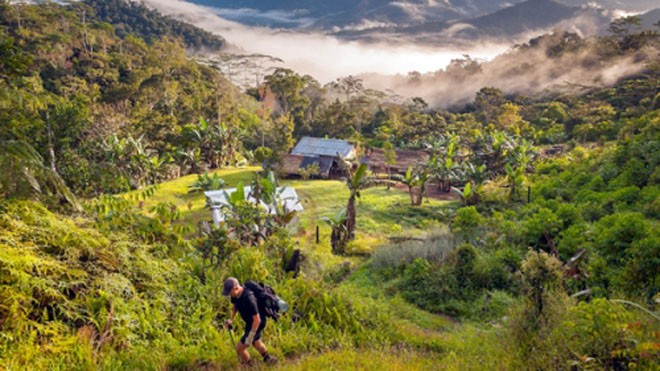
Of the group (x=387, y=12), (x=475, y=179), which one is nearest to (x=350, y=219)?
(x=475, y=179)

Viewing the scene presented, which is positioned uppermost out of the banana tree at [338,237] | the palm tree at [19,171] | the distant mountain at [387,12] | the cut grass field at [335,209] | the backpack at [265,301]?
the distant mountain at [387,12]

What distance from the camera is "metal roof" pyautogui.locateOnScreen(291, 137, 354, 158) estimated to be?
1088 inches

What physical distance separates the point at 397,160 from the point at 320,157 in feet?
16.1

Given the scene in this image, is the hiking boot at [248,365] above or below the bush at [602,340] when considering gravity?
below

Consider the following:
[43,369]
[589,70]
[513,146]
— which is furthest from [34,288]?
[589,70]

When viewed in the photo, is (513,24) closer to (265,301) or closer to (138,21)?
(138,21)

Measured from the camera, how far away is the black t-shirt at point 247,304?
15.1ft

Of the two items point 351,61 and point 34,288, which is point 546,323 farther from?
point 351,61

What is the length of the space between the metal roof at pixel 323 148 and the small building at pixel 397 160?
1.36m

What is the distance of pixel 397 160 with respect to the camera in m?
27.8

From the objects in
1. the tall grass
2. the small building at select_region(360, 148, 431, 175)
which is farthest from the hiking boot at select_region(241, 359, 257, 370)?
the small building at select_region(360, 148, 431, 175)

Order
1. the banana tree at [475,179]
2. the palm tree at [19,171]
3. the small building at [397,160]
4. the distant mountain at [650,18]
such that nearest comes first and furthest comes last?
the palm tree at [19,171], the banana tree at [475,179], the small building at [397,160], the distant mountain at [650,18]

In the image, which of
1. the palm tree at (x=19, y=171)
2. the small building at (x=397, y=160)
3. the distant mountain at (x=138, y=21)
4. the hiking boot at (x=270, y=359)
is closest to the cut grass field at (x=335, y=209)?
the small building at (x=397, y=160)

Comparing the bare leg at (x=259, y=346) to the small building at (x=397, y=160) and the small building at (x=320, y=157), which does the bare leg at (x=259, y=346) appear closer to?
the small building at (x=320, y=157)
